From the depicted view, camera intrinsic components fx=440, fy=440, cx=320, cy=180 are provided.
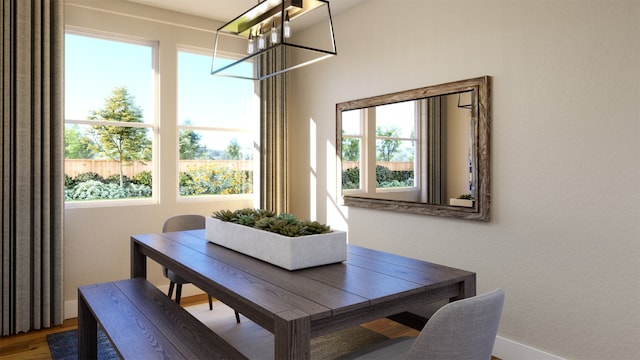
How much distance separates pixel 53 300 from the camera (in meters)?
3.35

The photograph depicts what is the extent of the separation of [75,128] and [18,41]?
76cm

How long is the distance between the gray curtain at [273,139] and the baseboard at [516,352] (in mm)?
2439

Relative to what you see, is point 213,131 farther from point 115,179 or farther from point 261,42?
point 261,42

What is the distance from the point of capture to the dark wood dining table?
138 cm

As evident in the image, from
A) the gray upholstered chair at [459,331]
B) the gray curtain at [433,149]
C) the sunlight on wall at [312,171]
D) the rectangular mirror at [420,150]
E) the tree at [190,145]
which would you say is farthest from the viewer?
the sunlight on wall at [312,171]

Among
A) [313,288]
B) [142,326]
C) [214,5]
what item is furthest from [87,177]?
[313,288]

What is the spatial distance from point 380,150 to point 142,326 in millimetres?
2278

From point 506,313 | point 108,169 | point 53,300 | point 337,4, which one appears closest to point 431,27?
point 337,4

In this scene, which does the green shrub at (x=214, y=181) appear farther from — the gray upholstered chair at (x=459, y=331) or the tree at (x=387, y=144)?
the gray upholstered chair at (x=459, y=331)

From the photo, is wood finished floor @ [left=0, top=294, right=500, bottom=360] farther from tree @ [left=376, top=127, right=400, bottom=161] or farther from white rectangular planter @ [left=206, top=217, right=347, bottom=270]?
white rectangular planter @ [left=206, top=217, right=347, bottom=270]

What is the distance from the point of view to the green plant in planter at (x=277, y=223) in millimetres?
1979

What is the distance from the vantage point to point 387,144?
3.56 m

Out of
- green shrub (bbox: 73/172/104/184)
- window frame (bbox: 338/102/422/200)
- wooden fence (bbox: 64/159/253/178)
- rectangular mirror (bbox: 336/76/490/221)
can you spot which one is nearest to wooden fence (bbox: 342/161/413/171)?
rectangular mirror (bbox: 336/76/490/221)

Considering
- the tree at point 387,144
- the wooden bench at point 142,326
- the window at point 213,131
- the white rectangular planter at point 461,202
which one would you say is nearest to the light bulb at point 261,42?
the wooden bench at point 142,326
